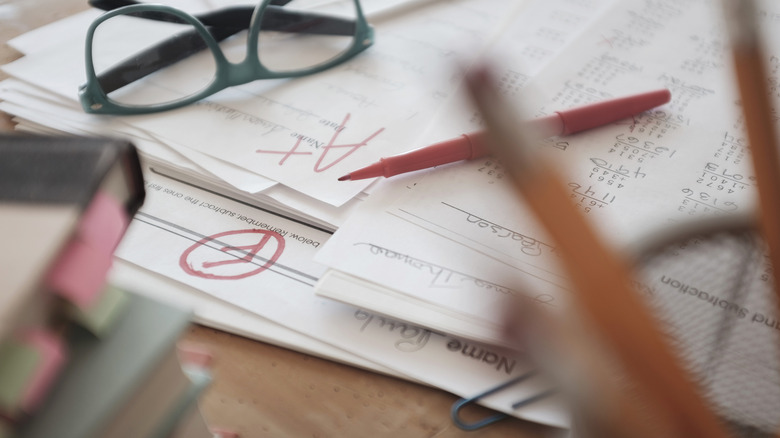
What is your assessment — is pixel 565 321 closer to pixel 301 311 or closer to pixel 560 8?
pixel 301 311

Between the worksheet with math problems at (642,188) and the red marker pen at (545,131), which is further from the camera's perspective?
the red marker pen at (545,131)

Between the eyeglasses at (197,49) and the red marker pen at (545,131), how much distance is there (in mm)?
173

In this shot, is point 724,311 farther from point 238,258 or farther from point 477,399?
point 238,258

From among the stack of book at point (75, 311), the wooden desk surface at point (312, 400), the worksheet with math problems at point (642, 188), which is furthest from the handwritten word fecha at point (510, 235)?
the stack of book at point (75, 311)

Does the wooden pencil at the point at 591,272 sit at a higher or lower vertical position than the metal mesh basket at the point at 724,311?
higher

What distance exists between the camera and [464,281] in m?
0.38

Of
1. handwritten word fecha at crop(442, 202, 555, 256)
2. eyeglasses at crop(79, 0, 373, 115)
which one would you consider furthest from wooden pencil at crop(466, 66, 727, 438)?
eyeglasses at crop(79, 0, 373, 115)

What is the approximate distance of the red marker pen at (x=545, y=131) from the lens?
446 mm

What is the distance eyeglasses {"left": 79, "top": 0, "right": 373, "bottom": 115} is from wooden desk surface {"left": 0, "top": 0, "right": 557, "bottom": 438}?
0.85 ft

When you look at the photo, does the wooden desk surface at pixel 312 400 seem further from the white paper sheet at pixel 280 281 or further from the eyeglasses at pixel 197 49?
the eyeglasses at pixel 197 49

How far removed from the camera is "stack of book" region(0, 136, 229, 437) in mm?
188

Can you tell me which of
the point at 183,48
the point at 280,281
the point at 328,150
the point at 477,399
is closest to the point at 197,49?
the point at 183,48

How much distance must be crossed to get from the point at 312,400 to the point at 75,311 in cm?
15

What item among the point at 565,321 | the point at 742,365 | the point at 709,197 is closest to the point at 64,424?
the point at 565,321
